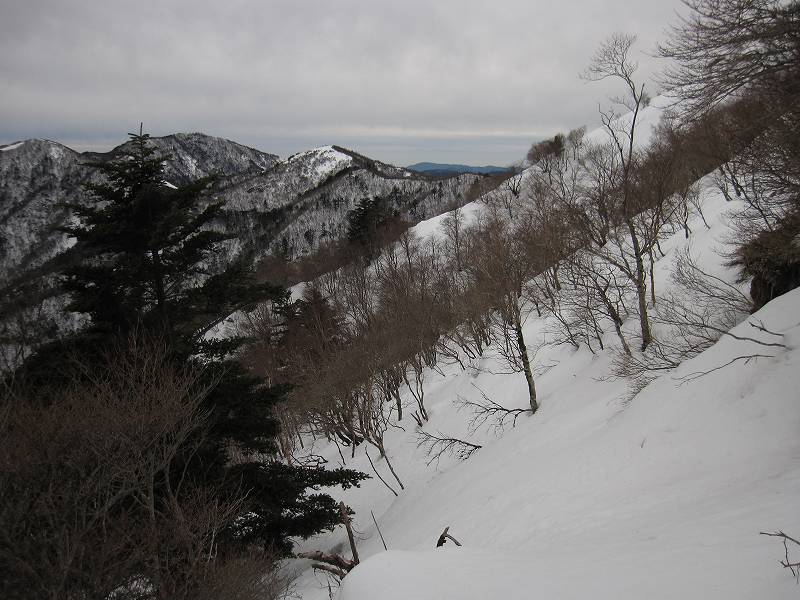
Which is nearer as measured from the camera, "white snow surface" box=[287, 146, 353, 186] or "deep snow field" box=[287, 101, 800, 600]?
"deep snow field" box=[287, 101, 800, 600]

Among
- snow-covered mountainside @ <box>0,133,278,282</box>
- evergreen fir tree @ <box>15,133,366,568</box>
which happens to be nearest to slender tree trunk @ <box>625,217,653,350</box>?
evergreen fir tree @ <box>15,133,366,568</box>

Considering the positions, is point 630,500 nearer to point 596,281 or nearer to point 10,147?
point 596,281

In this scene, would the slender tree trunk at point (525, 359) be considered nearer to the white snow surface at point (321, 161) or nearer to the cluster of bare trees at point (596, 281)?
the cluster of bare trees at point (596, 281)

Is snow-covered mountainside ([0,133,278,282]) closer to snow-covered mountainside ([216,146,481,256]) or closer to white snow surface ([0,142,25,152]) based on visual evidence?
white snow surface ([0,142,25,152])

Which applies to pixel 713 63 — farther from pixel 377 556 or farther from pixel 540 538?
pixel 377 556

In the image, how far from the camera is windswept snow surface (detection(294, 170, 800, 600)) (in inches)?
152

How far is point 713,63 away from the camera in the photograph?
600 cm

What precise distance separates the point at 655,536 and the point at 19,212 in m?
162

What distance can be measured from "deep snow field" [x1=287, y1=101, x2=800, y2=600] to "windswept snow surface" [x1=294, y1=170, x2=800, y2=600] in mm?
22

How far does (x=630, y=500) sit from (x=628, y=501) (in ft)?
0.11

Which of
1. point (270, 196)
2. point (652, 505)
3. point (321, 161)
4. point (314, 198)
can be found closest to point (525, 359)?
point (652, 505)

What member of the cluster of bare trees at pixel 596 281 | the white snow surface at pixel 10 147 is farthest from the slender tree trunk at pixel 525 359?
the white snow surface at pixel 10 147

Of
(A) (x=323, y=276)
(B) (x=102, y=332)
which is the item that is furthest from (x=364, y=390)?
(A) (x=323, y=276)

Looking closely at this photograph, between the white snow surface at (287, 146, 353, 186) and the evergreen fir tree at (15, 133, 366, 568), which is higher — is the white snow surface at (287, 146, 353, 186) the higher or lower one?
the higher one
